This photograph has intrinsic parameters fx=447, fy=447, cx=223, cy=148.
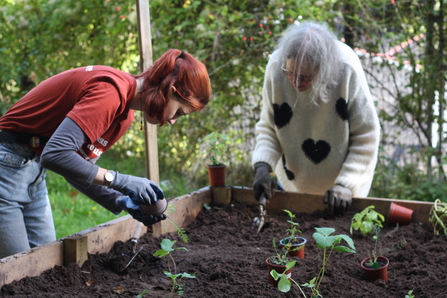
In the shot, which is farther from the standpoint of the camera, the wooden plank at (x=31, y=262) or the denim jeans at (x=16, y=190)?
the denim jeans at (x=16, y=190)

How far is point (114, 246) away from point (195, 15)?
292cm

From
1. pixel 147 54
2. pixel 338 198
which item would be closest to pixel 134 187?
pixel 147 54

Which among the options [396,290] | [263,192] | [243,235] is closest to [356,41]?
[263,192]

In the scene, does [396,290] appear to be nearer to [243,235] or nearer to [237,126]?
[243,235]

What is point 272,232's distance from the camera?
228 centimetres

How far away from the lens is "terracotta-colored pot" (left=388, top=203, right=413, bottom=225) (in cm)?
229

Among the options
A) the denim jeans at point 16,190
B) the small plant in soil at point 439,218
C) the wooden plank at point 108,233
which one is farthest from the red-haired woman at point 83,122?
the small plant in soil at point 439,218

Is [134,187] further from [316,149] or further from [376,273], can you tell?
[316,149]

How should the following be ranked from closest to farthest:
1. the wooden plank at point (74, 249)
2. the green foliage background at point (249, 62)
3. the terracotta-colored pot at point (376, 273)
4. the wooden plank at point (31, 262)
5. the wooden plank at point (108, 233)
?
the wooden plank at point (31, 262) < the terracotta-colored pot at point (376, 273) < the wooden plank at point (74, 249) < the wooden plank at point (108, 233) < the green foliage background at point (249, 62)

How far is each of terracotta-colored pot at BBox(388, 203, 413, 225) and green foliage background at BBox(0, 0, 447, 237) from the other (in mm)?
1895

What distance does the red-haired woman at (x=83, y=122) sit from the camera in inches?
56.4

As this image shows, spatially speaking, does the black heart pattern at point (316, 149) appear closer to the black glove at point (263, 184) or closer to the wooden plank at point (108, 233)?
the black glove at point (263, 184)

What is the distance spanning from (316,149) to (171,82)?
46.6 inches

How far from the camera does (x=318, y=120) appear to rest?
8.08 ft
